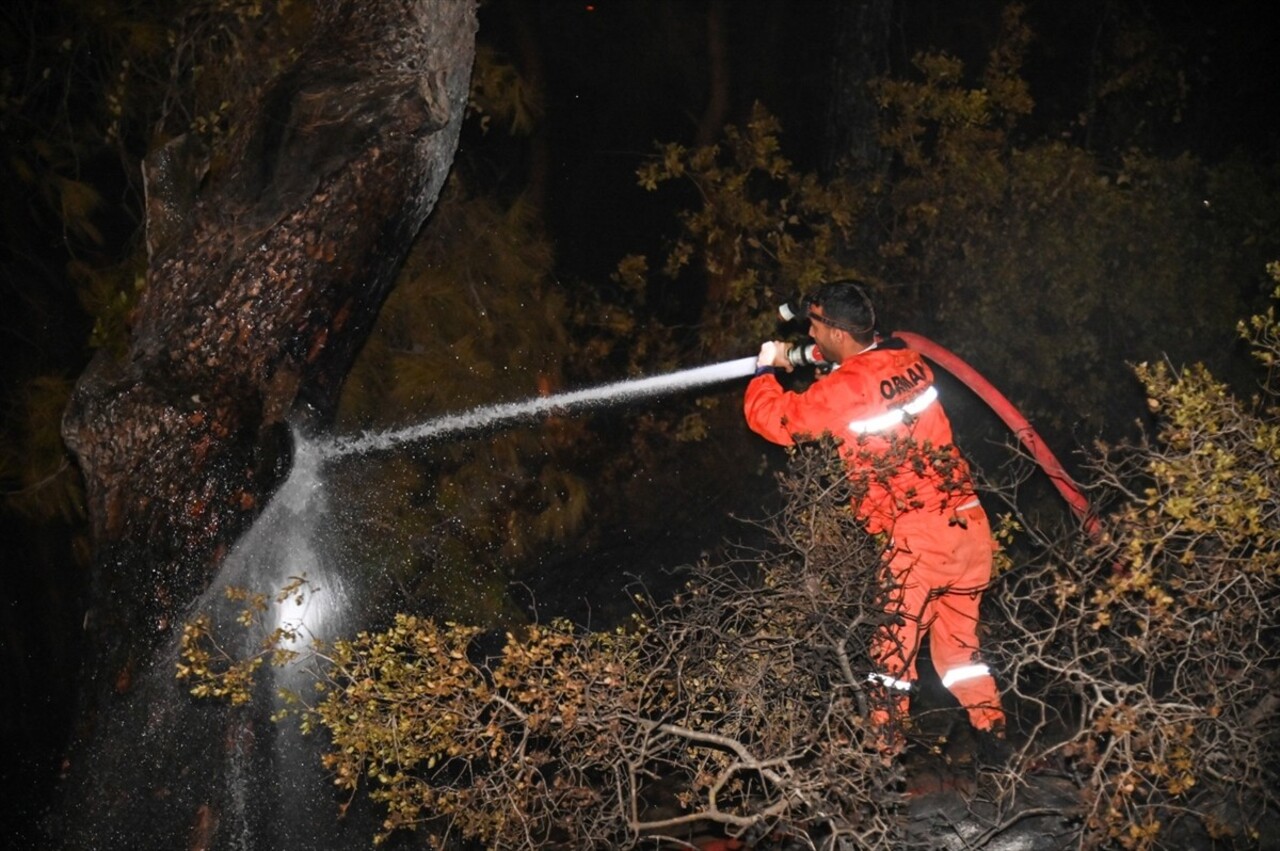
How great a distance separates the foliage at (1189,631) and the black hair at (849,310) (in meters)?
1.42

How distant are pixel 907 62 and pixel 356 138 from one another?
5.24m

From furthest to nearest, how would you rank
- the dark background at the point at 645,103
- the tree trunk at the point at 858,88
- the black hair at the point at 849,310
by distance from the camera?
the tree trunk at the point at 858,88
the dark background at the point at 645,103
the black hair at the point at 849,310

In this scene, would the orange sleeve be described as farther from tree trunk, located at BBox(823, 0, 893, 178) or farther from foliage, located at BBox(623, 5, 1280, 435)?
tree trunk, located at BBox(823, 0, 893, 178)

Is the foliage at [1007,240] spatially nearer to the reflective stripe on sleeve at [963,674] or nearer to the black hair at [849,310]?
the black hair at [849,310]

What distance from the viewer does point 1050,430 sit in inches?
331

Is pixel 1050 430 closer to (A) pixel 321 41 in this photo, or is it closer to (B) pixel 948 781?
(B) pixel 948 781

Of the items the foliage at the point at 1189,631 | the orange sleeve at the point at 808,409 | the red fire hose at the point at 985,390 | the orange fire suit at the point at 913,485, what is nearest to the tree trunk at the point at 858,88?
the red fire hose at the point at 985,390

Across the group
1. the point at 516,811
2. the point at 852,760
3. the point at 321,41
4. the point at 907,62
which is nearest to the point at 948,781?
the point at 852,760

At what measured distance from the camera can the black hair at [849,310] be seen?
15.0 ft

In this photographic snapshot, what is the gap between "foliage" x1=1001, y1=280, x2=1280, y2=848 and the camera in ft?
9.86

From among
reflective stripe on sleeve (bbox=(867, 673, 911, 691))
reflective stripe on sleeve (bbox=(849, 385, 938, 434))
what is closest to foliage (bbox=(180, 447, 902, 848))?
reflective stripe on sleeve (bbox=(867, 673, 911, 691))

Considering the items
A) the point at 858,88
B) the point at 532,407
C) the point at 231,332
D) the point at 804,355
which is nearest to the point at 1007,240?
the point at 858,88

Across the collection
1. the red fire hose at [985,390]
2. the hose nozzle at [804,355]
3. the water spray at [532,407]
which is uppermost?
the hose nozzle at [804,355]

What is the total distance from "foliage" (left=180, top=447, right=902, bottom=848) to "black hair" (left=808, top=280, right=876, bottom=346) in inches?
42.5
